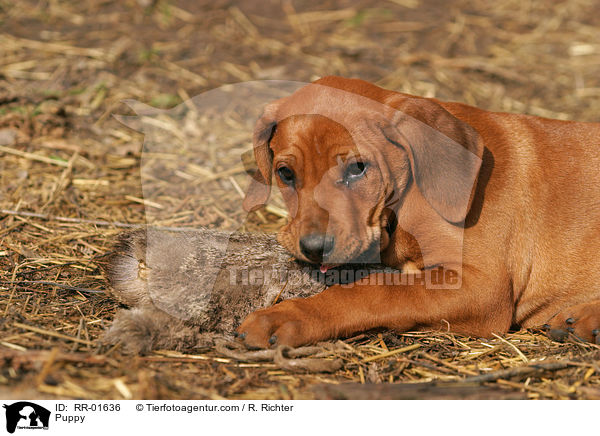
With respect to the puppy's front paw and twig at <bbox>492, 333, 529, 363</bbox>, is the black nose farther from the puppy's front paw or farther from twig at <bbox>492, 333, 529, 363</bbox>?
twig at <bbox>492, 333, 529, 363</bbox>

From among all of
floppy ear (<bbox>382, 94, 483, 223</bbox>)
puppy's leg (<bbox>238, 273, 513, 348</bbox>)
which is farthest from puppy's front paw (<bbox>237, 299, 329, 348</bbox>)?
floppy ear (<bbox>382, 94, 483, 223</bbox>)

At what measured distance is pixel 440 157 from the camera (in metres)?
4.28

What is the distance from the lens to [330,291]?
421 cm

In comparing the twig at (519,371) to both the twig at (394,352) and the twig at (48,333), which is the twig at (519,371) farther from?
the twig at (48,333)

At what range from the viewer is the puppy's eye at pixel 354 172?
429 cm

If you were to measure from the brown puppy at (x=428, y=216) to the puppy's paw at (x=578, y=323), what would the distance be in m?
0.01

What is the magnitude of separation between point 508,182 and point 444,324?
1149 mm

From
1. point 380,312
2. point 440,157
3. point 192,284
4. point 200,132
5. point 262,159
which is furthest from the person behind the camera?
point 200,132

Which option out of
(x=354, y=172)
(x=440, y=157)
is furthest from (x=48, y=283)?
(x=440, y=157)

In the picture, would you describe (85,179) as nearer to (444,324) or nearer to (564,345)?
(444,324)

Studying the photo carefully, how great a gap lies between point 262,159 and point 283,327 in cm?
161

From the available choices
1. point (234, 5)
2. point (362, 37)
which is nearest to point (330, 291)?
point (362, 37)
